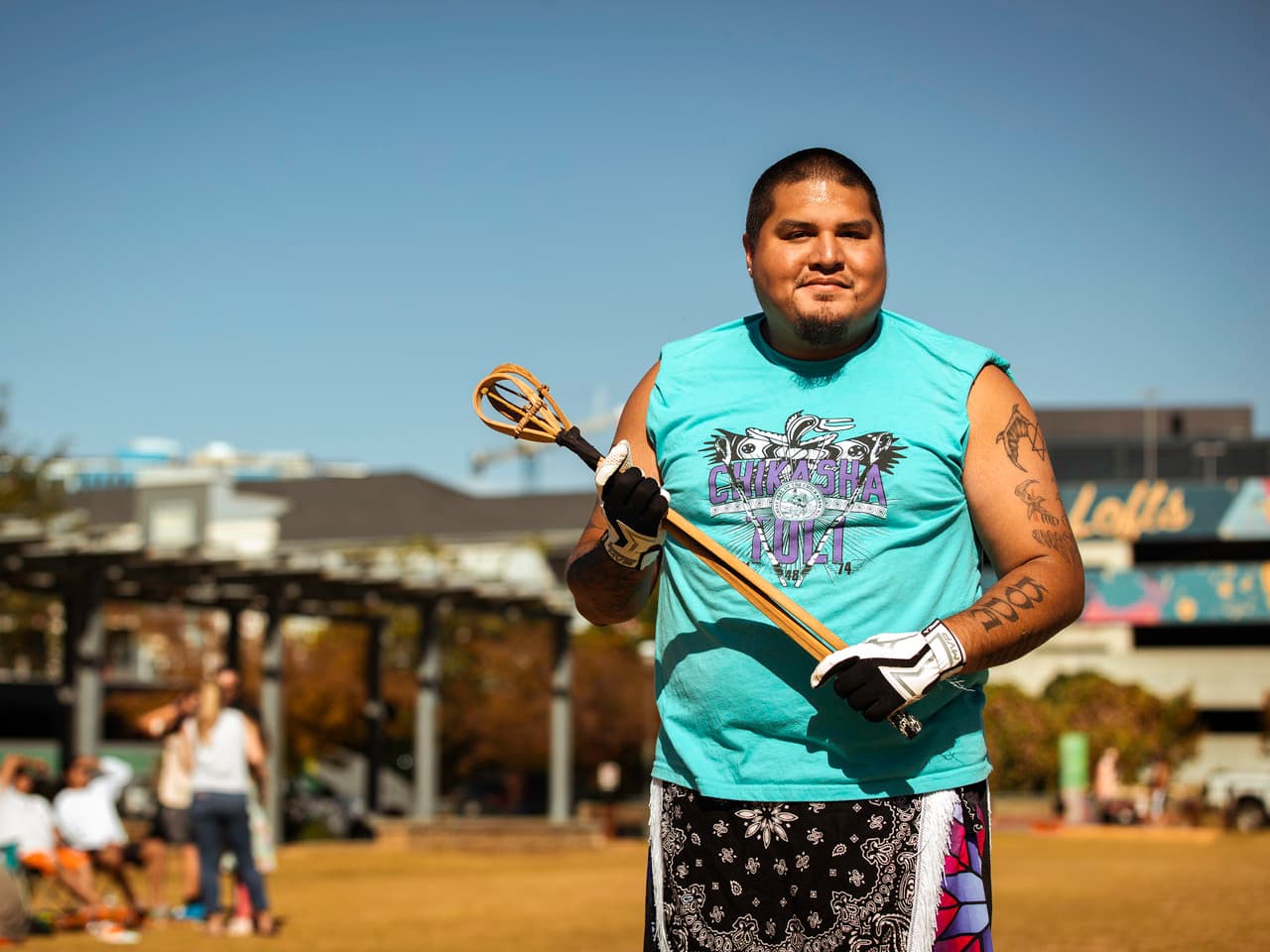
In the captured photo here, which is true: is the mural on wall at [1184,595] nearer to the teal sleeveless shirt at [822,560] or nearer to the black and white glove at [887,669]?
the teal sleeveless shirt at [822,560]

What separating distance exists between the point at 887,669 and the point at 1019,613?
1.17 ft

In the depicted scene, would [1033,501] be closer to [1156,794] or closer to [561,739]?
[561,739]

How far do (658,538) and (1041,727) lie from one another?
154 ft

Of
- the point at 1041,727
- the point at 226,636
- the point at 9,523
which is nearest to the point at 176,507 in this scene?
the point at 1041,727

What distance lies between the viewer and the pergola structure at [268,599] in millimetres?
21328

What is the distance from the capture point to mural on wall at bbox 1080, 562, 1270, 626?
62.4 meters

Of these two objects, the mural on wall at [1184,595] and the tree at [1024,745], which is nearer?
the tree at [1024,745]

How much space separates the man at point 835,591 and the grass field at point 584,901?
8.44 m

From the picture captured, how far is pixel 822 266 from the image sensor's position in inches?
127

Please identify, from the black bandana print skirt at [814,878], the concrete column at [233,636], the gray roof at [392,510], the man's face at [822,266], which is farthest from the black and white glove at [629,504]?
the gray roof at [392,510]

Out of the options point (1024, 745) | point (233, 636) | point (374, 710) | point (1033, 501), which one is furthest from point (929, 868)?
point (1024, 745)

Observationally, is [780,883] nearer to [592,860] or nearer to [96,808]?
[96,808]

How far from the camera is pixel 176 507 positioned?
76.8 metres

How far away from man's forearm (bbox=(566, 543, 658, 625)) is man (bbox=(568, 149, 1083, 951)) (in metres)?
0.09
